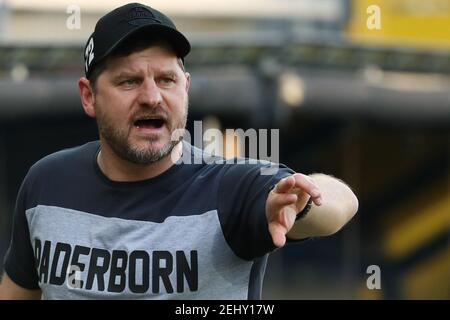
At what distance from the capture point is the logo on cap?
9.97ft

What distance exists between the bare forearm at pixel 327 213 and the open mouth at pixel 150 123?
1.74 ft

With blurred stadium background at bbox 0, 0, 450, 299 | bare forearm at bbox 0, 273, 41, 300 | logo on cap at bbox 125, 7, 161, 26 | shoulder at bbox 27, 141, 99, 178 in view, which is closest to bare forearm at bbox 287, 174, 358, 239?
logo on cap at bbox 125, 7, 161, 26

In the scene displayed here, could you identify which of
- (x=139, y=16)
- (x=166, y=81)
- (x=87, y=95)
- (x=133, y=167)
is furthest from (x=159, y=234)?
(x=139, y=16)

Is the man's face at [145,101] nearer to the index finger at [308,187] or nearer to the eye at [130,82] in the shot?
the eye at [130,82]

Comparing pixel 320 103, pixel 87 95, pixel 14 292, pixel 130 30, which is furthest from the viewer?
pixel 320 103

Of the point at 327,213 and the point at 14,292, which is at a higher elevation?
the point at 327,213

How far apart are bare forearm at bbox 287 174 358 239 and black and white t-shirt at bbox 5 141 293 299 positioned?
0.38 feet

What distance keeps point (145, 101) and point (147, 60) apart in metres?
0.14

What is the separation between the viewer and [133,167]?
3.14m

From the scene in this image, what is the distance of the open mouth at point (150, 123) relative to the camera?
3045 millimetres

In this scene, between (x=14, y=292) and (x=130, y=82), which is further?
(x=14, y=292)

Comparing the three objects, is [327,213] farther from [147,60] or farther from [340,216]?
[147,60]
